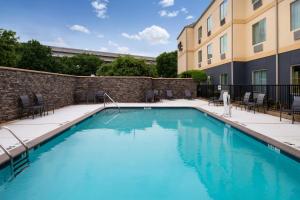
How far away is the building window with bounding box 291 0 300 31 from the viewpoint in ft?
39.4

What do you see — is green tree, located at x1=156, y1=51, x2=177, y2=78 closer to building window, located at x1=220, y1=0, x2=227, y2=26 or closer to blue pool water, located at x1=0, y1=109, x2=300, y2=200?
building window, located at x1=220, y1=0, x2=227, y2=26

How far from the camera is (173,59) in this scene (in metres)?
51.7

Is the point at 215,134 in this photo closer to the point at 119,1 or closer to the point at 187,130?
the point at 187,130

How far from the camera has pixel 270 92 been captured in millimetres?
13695

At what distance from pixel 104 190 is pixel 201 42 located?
77.3 ft

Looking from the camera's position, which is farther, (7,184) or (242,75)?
(242,75)

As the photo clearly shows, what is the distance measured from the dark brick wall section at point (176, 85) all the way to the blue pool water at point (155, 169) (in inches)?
504

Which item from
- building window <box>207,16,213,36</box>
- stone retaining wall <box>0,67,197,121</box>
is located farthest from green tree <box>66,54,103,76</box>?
stone retaining wall <box>0,67,197,121</box>

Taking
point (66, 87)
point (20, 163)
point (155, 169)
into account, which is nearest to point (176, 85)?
point (66, 87)

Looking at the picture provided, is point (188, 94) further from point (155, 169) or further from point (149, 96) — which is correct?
point (155, 169)

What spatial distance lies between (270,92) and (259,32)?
3950 millimetres

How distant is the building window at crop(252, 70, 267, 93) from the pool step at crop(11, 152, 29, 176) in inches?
482

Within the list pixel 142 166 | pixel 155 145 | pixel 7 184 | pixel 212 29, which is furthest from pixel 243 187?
pixel 212 29

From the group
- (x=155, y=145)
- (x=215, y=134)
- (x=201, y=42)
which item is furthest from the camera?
(x=201, y=42)
